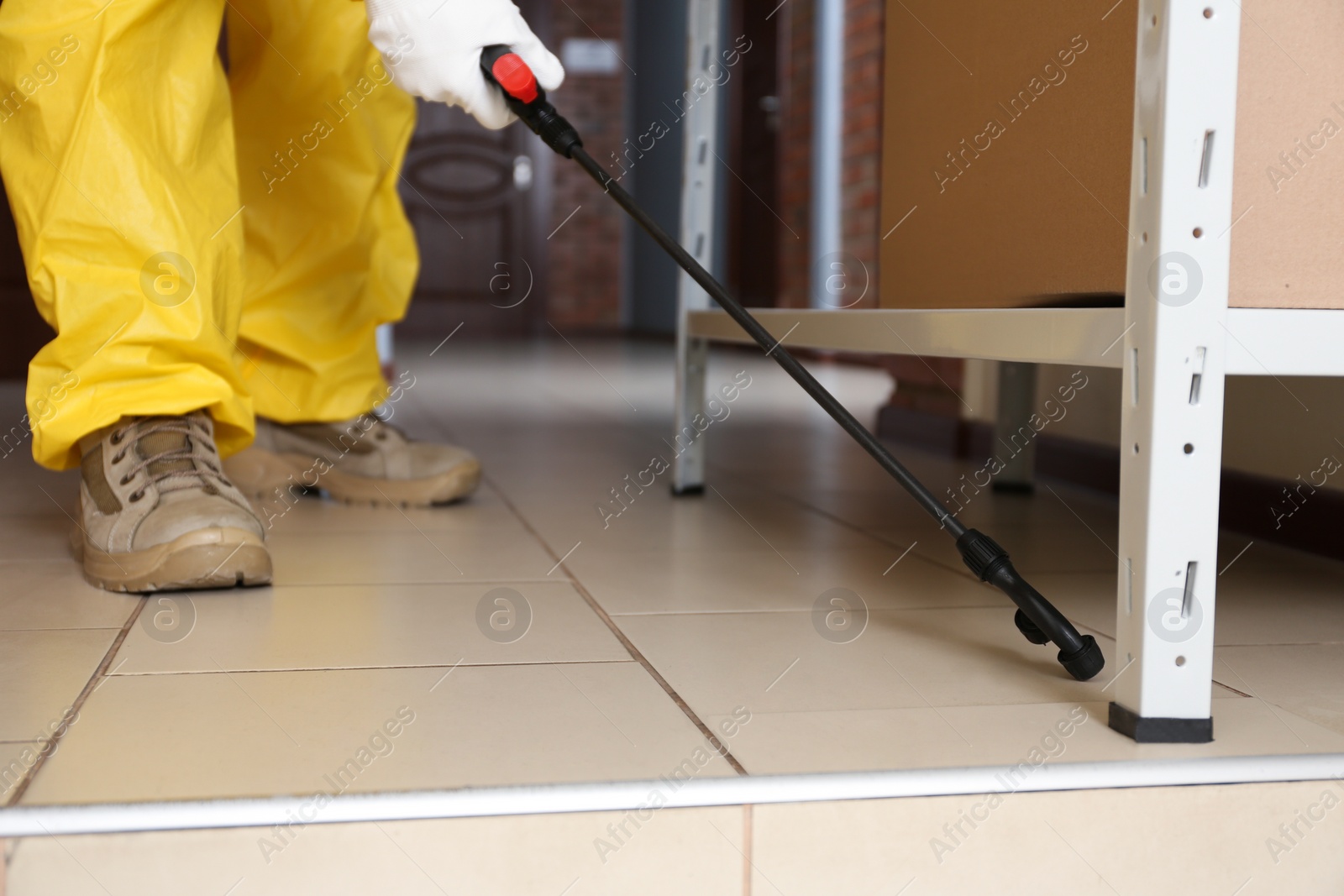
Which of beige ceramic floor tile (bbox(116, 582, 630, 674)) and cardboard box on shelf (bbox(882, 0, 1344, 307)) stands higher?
cardboard box on shelf (bbox(882, 0, 1344, 307))

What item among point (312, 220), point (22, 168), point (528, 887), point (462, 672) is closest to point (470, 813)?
point (528, 887)

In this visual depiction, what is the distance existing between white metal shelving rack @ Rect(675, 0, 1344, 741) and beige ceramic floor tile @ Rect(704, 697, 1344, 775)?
3cm

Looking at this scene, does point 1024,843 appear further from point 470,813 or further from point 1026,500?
point 1026,500

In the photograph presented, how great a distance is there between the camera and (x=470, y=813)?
1.89 ft

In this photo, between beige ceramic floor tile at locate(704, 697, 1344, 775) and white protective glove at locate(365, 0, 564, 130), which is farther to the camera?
white protective glove at locate(365, 0, 564, 130)

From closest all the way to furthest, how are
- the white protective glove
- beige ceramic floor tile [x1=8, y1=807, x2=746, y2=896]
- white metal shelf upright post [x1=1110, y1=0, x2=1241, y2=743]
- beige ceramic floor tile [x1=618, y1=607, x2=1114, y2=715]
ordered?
beige ceramic floor tile [x1=8, y1=807, x2=746, y2=896], white metal shelf upright post [x1=1110, y1=0, x2=1241, y2=743], beige ceramic floor tile [x1=618, y1=607, x2=1114, y2=715], the white protective glove

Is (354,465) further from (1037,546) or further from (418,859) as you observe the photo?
(418,859)

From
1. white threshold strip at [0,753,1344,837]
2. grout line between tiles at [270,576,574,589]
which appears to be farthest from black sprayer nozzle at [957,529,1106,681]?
grout line between tiles at [270,576,574,589]

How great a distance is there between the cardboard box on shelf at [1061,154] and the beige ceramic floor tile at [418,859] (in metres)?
0.43

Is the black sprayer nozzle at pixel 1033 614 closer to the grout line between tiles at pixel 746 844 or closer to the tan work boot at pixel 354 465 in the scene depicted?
the grout line between tiles at pixel 746 844

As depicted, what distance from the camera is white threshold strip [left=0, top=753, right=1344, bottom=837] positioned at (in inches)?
21.9

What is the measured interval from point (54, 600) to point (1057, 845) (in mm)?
768

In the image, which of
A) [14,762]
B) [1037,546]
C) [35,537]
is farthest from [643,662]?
[35,537]

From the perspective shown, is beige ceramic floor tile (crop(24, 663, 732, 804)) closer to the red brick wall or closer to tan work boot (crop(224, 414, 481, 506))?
tan work boot (crop(224, 414, 481, 506))
